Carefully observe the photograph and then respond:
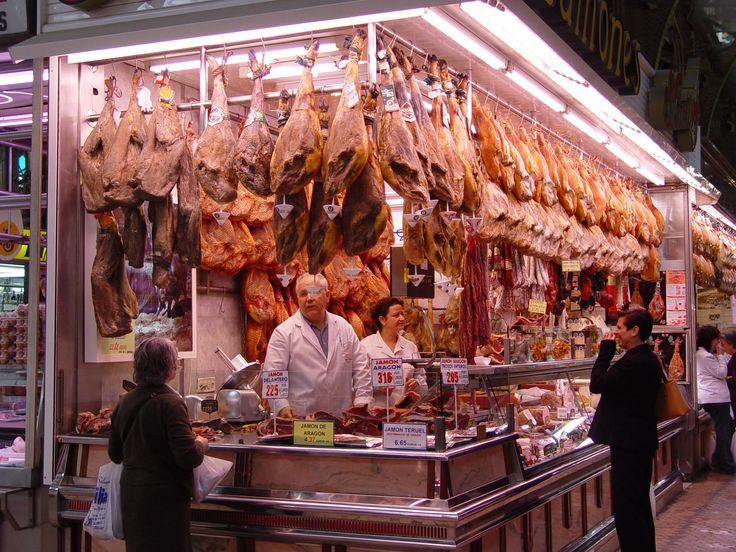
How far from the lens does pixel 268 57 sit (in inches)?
229

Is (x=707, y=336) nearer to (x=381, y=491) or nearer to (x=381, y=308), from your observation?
(x=381, y=308)

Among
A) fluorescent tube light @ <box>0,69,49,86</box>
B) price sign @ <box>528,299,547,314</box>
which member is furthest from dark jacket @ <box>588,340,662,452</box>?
fluorescent tube light @ <box>0,69,49,86</box>

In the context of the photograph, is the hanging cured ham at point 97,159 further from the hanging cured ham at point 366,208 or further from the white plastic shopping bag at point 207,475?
the white plastic shopping bag at point 207,475

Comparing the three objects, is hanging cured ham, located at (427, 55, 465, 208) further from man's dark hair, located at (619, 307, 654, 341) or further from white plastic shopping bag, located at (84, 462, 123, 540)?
white plastic shopping bag, located at (84, 462, 123, 540)

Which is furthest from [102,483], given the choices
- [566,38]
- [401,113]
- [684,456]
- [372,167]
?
[684,456]

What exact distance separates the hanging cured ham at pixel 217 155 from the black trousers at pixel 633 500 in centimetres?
318

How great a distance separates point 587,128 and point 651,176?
2.98 meters

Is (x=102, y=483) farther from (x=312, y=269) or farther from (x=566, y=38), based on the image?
(x=566, y=38)

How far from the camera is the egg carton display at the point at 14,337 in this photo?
574 cm

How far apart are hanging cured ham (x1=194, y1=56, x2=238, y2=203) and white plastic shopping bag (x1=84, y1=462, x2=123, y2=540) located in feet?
5.11

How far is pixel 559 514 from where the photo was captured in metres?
6.09

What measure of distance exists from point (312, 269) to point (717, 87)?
47.8 ft

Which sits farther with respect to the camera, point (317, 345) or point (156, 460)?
point (317, 345)

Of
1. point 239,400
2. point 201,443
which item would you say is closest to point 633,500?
point 239,400
